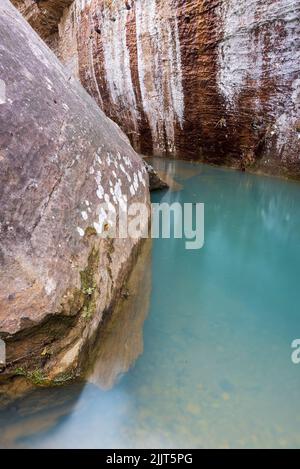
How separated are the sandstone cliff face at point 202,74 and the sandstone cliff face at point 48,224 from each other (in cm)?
392

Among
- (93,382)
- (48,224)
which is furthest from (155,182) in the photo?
(93,382)

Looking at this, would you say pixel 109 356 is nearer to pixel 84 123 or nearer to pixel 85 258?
pixel 85 258

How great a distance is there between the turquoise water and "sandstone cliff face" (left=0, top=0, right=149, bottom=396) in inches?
11.3

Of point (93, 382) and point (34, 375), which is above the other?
point (34, 375)

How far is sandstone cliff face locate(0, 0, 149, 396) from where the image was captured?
1.92 metres

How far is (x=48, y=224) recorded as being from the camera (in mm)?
2162

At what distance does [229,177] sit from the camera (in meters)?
6.64

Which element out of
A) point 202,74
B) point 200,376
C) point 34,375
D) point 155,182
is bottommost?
point 200,376

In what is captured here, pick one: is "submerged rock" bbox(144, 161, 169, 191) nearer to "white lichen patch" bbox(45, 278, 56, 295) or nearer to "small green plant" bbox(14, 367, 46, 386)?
"white lichen patch" bbox(45, 278, 56, 295)

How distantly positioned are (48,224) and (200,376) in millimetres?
1304

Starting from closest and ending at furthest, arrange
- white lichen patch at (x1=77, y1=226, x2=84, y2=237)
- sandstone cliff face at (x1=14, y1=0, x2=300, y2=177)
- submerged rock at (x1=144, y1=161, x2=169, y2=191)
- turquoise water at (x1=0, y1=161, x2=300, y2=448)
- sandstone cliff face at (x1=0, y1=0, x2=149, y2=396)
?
turquoise water at (x1=0, y1=161, x2=300, y2=448), sandstone cliff face at (x1=0, y1=0, x2=149, y2=396), white lichen patch at (x1=77, y1=226, x2=84, y2=237), sandstone cliff face at (x1=14, y1=0, x2=300, y2=177), submerged rock at (x1=144, y1=161, x2=169, y2=191)

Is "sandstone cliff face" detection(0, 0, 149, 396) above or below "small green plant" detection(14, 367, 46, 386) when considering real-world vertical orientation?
above

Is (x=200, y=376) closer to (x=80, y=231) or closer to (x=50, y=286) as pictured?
(x=50, y=286)

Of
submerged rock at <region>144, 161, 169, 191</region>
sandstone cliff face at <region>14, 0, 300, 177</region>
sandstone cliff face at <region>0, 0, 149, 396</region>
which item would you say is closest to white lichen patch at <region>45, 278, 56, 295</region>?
sandstone cliff face at <region>0, 0, 149, 396</region>
